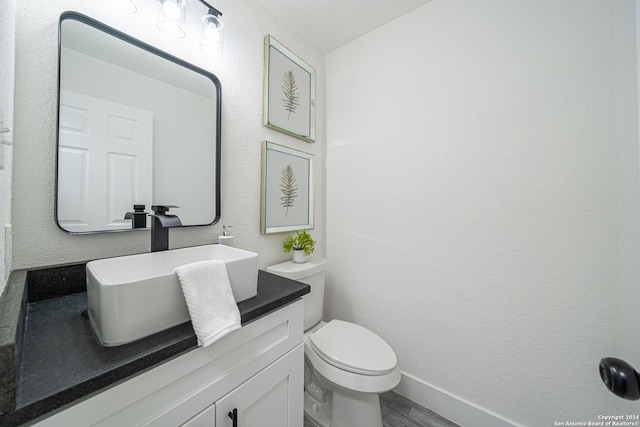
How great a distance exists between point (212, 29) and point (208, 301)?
1.19m

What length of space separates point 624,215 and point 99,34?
2023 mm

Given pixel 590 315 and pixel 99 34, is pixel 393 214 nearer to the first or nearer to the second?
pixel 590 315

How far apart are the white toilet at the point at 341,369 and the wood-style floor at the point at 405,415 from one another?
17cm

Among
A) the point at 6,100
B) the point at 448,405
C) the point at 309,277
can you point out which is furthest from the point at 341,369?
the point at 6,100

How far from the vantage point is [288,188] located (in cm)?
149

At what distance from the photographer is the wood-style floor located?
1219mm

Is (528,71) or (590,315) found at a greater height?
(528,71)

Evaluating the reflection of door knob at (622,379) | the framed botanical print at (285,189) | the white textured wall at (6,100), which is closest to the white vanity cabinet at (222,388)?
the white textured wall at (6,100)

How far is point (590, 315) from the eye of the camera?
94cm

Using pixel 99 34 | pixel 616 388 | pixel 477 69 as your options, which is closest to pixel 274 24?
pixel 99 34

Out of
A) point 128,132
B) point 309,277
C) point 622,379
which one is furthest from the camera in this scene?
point 309,277

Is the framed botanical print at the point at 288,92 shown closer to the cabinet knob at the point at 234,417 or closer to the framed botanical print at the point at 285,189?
the framed botanical print at the point at 285,189

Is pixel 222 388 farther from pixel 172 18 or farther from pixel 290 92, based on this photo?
pixel 290 92

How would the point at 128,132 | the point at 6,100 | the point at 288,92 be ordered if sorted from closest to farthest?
the point at 6,100 → the point at 128,132 → the point at 288,92
